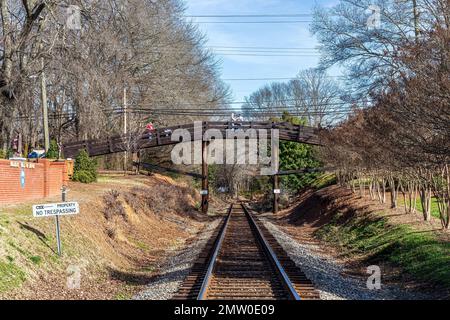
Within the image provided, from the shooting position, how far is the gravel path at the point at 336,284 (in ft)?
39.4

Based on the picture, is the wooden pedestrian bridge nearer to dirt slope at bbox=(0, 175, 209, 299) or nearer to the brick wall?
dirt slope at bbox=(0, 175, 209, 299)

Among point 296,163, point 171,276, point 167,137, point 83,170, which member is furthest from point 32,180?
point 296,163

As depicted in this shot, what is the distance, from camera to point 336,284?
13516 mm

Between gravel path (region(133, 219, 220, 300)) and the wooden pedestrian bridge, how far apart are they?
21.3 meters

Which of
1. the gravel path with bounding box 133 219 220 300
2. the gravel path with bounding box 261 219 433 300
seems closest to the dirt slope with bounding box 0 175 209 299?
the gravel path with bounding box 133 219 220 300

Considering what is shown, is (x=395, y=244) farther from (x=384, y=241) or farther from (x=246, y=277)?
(x=246, y=277)

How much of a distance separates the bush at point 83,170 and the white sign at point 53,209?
693 inches

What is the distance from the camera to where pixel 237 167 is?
9825cm

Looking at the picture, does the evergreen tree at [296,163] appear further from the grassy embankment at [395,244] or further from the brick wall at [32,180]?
the brick wall at [32,180]

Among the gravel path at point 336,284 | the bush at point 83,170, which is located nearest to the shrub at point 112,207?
the bush at point 83,170

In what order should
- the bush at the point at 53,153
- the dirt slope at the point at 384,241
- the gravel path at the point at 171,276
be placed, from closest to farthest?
1. the gravel path at the point at 171,276
2. the dirt slope at the point at 384,241
3. the bush at the point at 53,153

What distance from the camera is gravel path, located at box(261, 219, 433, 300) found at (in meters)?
12.0

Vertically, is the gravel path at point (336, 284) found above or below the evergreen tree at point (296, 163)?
below

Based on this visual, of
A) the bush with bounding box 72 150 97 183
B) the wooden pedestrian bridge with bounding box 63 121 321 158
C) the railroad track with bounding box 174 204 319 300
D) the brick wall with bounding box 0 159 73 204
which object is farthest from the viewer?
the wooden pedestrian bridge with bounding box 63 121 321 158
